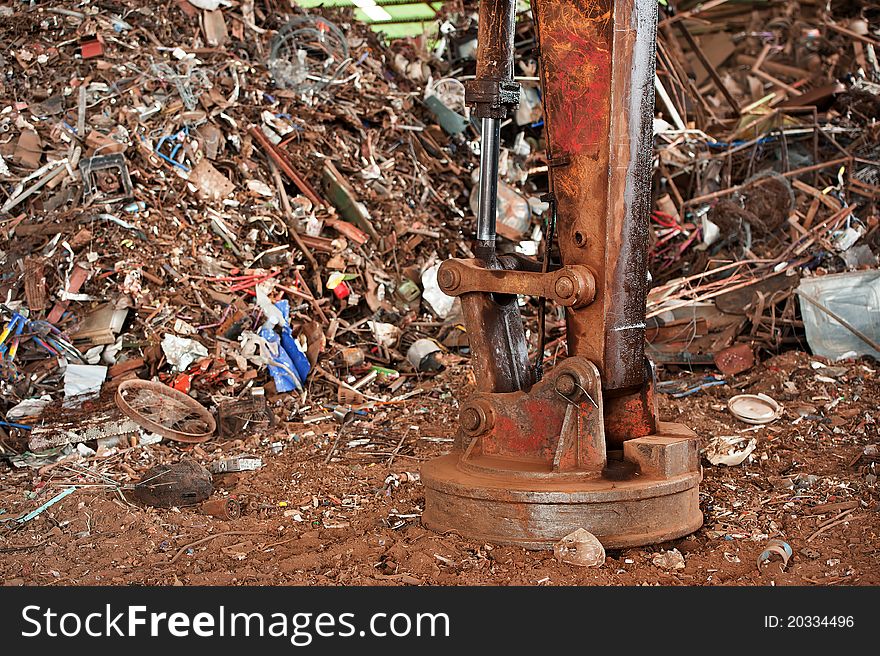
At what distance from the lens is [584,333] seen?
3.56 metres

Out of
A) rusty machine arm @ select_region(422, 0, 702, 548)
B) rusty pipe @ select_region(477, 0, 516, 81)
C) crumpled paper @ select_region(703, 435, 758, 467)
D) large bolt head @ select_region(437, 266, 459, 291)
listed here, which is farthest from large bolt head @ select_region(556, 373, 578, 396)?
crumpled paper @ select_region(703, 435, 758, 467)

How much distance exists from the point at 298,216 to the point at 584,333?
5293 millimetres

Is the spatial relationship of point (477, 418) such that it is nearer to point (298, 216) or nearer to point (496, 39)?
point (496, 39)

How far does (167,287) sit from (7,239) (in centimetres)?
145

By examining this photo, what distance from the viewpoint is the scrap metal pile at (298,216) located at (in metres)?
6.71

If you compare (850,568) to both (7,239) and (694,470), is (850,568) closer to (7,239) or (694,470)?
(694,470)

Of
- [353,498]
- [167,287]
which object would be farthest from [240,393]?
[353,498]

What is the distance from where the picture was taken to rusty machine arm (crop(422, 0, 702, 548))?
342 cm

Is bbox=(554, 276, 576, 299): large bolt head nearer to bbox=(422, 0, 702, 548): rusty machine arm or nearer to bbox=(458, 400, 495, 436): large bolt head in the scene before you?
bbox=(422, 0, 702, 548): rusty machine arm

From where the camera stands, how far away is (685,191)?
32.5ft

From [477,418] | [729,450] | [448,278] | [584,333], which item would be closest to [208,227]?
[448,278]

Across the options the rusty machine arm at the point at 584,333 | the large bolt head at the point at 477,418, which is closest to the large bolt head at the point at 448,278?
the rusty machine arm at the point at 584,333

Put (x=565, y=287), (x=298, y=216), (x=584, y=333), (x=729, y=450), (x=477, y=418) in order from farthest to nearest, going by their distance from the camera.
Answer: (x=298, y=216) → (x=729, y=450) → (x=477, y=418) → (x=584, y=333) → (x=565, y=287)

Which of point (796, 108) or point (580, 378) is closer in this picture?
point (580, 378)
